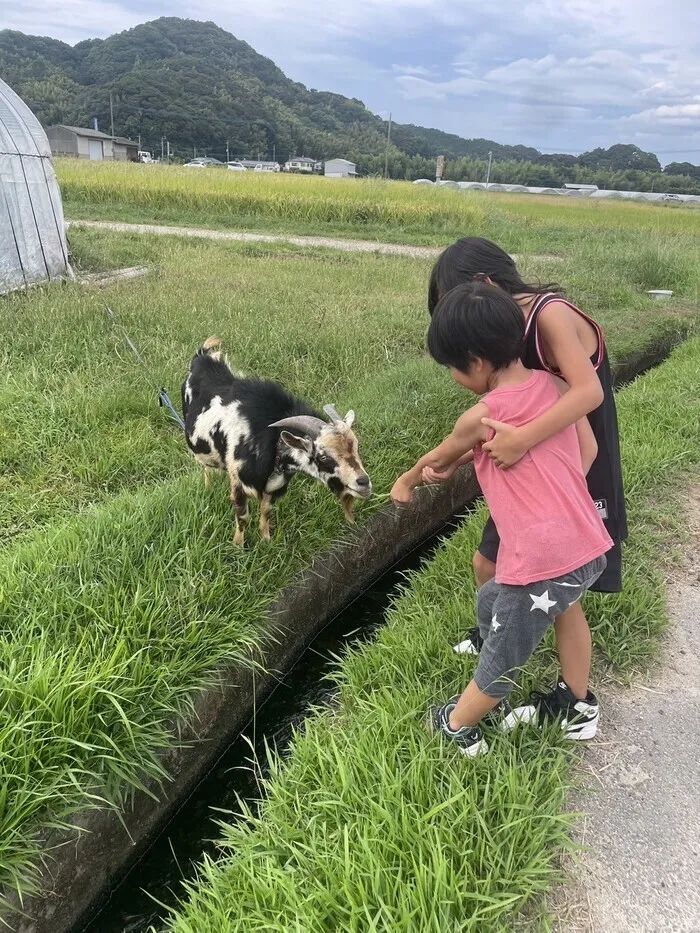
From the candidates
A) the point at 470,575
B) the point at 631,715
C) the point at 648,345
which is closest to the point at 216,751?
the point at 470,575

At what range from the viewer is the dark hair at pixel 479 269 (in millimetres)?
2219

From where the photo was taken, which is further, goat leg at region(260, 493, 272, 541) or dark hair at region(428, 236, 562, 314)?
goat leg at region(260, 493, 272, 541)

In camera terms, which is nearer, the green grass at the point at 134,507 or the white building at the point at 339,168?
the green grass at the point at 134,507

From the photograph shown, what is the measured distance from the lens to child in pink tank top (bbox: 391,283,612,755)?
186cm

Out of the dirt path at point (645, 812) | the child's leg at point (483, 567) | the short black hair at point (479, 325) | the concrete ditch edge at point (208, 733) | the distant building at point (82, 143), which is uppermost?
the distant building at point (82, 143)

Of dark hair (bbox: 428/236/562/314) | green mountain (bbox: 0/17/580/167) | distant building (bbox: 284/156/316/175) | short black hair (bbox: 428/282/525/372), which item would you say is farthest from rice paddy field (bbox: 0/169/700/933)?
distant building (bbox: 284/156/316/175)

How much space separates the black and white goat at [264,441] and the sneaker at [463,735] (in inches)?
42.9

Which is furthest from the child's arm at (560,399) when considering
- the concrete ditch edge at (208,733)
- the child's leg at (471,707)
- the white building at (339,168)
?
the white building at (339,168)

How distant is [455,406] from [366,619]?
2418 millimetres

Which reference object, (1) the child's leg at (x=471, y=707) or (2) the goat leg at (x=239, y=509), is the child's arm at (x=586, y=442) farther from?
(2) the goat leg at (x=239, y=509)

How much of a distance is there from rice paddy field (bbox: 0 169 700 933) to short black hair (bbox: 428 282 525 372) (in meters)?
1.42

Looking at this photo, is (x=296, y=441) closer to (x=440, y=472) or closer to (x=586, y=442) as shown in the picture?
(x=440, y=472)

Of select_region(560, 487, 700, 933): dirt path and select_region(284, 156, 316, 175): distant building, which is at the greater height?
select_region(284, 156, 316, 175): distant building

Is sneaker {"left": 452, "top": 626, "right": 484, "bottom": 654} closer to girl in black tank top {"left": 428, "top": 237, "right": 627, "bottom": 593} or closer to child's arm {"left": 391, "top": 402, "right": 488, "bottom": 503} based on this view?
girl in black tank top {"left": 428, "top": 237, "right": 627, "bottom": 593}
